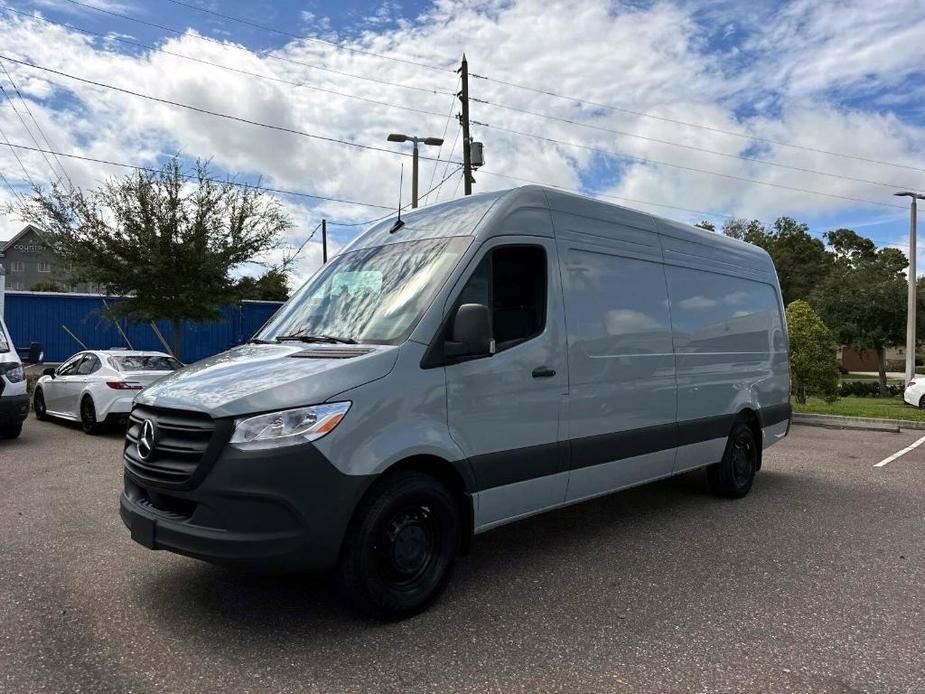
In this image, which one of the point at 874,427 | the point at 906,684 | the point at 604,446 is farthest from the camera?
the point at 874,427

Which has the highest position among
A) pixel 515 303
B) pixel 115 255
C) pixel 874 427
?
pixel 115 255

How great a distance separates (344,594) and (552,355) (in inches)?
77.3

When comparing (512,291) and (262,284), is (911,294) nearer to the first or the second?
(262,284)

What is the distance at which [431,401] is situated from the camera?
375 cm

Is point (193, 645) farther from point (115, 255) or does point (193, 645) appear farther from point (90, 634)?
point (115, 255)

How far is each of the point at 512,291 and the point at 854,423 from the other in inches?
486

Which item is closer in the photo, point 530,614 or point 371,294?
point 530,614

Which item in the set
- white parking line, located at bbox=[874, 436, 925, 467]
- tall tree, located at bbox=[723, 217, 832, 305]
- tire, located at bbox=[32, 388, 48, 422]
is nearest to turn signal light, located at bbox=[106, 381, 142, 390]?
tire, located at bbox=[32, 388, 48, 422]

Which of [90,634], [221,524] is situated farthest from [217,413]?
[90,634]

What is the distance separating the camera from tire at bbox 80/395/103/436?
35.0 ft

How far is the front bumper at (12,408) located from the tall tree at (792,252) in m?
51.3

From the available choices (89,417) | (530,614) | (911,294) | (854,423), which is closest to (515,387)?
(530,614)

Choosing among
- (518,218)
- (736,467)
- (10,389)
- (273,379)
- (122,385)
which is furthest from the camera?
(122,385)

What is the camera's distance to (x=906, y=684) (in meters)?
3.08
